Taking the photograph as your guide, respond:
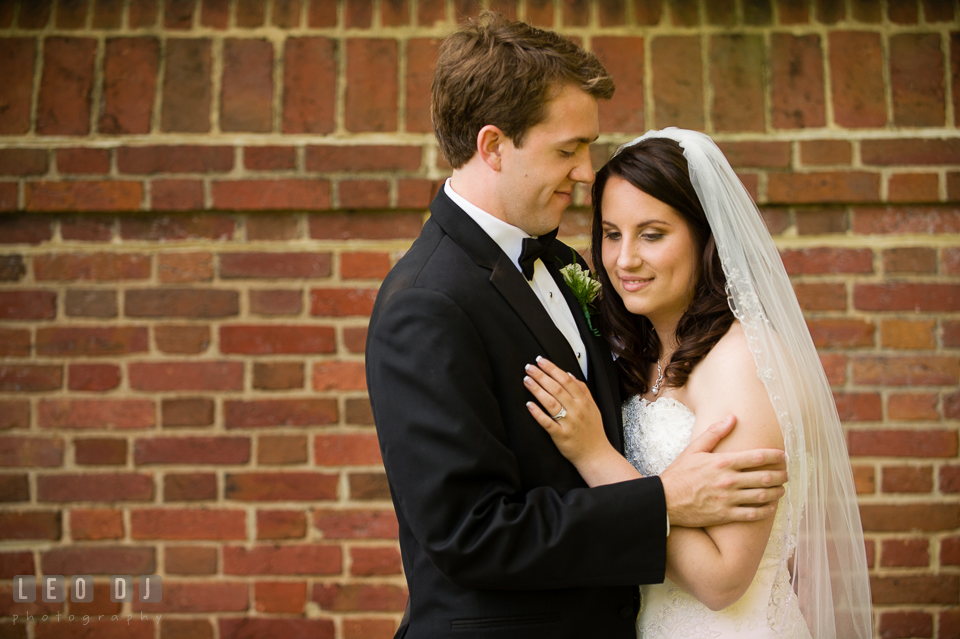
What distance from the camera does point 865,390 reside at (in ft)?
8.44

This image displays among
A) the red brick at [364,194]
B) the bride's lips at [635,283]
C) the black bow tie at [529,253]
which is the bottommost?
the bride's lips at [635,283]

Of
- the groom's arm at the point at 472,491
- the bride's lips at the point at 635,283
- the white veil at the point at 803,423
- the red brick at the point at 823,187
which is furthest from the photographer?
the red brick at the point at 823,187

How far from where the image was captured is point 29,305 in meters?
2.61

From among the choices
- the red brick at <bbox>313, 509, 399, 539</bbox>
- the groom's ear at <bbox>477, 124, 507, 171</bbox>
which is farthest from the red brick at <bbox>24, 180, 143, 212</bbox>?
the groom's ear at <bbox>477, 124, 507, 171</bbox>

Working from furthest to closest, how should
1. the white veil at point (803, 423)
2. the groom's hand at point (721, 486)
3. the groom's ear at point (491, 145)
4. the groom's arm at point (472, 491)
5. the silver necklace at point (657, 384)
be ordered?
the silver necklace at point (657, 384), the white veil at point (803, 423), the groom's ear at point (491, 145), the groom's hand at point (721, 486), the groom's arm at point (472, 491)

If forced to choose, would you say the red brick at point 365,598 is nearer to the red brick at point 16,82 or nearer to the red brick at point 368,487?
the red brick at point 368,487

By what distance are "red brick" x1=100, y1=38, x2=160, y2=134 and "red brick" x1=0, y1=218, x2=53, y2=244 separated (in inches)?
17.3

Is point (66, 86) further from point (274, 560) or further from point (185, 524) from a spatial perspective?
point (274, 560)

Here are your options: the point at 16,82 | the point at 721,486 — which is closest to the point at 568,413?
the point at 721,486

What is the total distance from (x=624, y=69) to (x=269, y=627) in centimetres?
258

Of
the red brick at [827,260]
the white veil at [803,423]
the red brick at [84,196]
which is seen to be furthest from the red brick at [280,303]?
the red brick at [827,260]

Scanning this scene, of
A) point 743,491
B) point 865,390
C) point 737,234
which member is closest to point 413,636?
point 743,491

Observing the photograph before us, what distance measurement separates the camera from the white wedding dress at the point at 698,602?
72.3 inches

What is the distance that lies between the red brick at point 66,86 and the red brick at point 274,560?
175 centimetres
